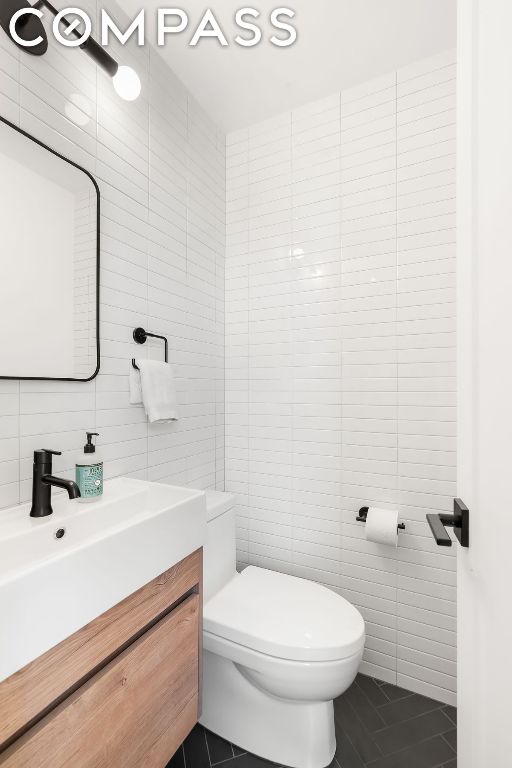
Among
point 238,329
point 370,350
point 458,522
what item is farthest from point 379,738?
point 238,329

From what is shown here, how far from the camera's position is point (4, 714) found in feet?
2.03

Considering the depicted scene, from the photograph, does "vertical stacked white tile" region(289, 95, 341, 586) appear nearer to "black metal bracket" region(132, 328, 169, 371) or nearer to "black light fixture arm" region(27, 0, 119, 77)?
"black metal bracket" region(132, 328, 169, 371)

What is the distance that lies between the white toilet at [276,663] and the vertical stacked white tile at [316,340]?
0.34m

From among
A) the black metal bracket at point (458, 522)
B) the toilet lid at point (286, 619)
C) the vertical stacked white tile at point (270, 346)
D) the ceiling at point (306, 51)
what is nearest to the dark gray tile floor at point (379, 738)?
the toilet lid at point (286, 619)

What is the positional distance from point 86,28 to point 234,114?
84cm

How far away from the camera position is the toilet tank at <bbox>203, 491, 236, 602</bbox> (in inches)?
55.1

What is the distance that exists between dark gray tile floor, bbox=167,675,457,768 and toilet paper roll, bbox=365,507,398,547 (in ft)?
2.02

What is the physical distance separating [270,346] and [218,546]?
97 centimetres

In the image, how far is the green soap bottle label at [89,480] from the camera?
1078 millimetres

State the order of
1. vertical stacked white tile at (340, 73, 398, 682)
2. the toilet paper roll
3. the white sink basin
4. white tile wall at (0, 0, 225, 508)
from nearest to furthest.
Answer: the white sink basin < white tile wall at (0, 0, 225, 508) < the toilet paper roll < vertical stacked white tile at (340, 73, 398, 682)

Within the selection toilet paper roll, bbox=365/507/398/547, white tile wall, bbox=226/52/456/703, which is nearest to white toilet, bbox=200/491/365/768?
toilet paper roll, bbox=365/507/398/547

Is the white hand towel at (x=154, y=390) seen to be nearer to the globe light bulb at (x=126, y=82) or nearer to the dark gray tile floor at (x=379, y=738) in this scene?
the globe light bulb at (x=126, y=82)

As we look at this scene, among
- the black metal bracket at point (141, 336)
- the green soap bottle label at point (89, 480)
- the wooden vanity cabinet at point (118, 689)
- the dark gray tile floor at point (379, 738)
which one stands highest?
the black metal bracket at point (141, 336)

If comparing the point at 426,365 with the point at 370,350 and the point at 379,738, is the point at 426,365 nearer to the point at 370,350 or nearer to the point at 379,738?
the point at 370,350
